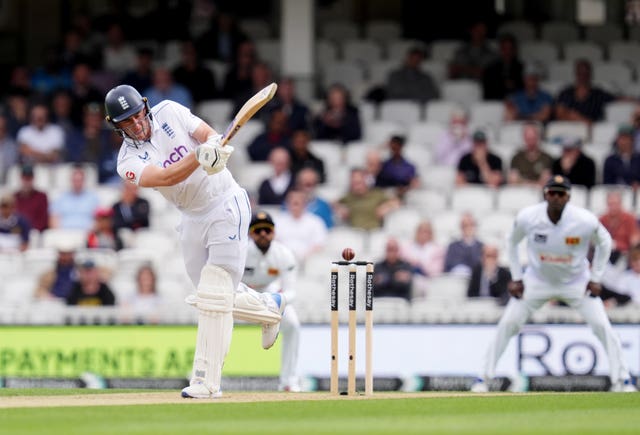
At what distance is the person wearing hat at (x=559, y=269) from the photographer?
520 inches

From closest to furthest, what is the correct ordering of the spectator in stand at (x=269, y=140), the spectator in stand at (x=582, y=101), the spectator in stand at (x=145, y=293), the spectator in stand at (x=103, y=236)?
the spectator in stand at (x=145, y=293), the spectator in stand at (x=103, y=236), the spectator in stand at (x=269, y=140), the spectator in stand at (x=582, y=101)

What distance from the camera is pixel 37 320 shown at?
15.7 m

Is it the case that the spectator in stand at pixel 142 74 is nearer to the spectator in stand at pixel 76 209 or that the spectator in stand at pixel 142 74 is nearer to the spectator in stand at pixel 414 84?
the spectator in stand at pixel 76 209

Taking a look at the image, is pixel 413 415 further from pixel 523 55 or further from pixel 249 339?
pixel 523 55

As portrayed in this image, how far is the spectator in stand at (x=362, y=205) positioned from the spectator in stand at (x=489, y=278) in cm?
170

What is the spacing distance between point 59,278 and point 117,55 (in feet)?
15.0

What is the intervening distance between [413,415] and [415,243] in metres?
7.13

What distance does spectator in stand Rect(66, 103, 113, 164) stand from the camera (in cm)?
1858

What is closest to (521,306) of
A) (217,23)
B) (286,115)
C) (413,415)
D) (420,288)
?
(420,288)

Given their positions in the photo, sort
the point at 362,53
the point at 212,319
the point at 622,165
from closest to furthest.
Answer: the point at 212,319 → the point at 622,165 → the point at 362,53

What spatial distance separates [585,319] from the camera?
43.9 feet

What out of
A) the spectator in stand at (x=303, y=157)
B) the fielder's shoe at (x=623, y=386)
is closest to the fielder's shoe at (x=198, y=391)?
the fielder's shoe at (x=623, y=386)

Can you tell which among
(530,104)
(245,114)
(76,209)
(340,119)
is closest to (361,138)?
(340,119)

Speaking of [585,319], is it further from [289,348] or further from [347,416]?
[347,416]
